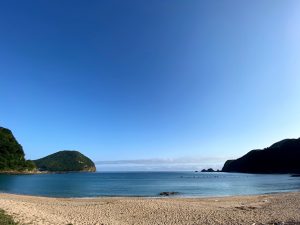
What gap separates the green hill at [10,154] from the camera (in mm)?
157900

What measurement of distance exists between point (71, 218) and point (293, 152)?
18839 cm

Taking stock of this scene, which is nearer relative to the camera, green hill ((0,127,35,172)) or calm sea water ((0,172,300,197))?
calm sea water ((0,172,300,197))

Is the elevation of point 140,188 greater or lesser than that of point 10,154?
lesser

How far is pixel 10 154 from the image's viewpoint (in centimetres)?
16488

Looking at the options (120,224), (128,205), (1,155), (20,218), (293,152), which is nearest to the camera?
(20,218)

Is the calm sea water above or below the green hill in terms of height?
below

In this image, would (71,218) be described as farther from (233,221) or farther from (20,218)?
(233,221)

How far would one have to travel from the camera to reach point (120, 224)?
835 inches

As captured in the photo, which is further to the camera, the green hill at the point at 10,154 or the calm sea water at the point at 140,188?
the green hill at the point at 10,154

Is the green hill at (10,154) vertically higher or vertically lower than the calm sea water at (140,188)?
higher

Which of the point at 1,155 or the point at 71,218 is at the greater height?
the point at 1,155

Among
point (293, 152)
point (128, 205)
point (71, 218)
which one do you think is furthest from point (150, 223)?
point (293, 152)

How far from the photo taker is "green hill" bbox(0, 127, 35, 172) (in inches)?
6217

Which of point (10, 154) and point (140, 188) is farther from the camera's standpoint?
point (10, 154)
